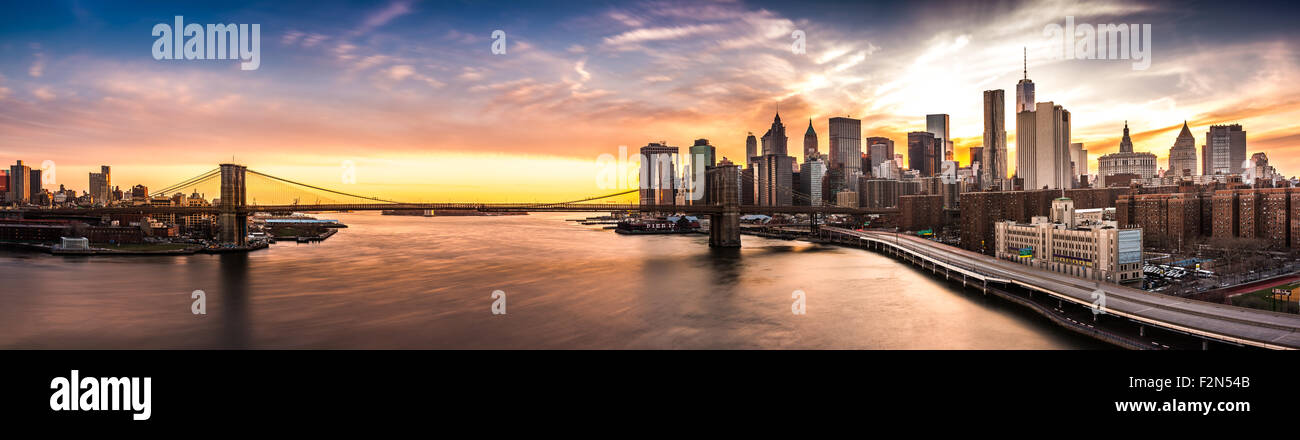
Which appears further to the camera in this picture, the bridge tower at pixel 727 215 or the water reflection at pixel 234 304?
the bridge tower at pixel 727 215

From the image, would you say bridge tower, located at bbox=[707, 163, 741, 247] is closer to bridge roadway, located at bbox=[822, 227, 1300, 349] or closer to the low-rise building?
the low-rise building

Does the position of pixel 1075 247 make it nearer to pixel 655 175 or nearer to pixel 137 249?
pixel 137 249

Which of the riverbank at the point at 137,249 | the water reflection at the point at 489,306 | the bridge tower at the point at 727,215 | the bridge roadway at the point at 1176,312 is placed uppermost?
the bridge tower at the point at 727,215

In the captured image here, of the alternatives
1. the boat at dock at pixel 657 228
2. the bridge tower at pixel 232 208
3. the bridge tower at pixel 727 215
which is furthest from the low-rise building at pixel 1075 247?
the bridge tower at pixel 232 208

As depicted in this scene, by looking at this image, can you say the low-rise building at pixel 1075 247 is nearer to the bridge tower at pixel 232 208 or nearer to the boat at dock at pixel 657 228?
the boat at dock at pixel 657 228

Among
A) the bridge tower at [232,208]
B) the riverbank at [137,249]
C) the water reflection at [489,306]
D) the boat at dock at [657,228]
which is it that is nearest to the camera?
the water reflection at [489,306]

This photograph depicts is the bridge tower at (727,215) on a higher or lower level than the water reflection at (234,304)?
higher
